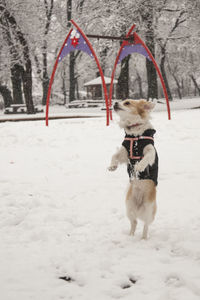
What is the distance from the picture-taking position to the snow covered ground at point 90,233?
253 centimetres

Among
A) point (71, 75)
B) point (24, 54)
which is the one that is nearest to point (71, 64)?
point (71, 75)

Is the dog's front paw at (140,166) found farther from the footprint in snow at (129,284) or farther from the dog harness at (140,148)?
the footprint in snow at (129,284)

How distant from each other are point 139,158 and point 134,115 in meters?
0.52

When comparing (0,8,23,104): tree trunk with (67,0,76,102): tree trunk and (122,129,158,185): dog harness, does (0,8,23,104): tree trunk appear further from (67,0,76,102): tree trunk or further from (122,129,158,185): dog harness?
(122,129,158,185): dog harness

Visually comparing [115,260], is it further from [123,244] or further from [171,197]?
[171,197]

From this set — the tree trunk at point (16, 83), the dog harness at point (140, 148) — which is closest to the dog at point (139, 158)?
the dog harness at point (140, 148)

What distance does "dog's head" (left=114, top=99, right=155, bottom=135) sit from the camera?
3404 mm

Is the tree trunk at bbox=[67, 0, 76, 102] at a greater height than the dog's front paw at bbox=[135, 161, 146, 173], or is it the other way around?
the tree trunk at bbox=[67, 0, 76, 102]

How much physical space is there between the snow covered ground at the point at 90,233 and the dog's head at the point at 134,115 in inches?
52.6

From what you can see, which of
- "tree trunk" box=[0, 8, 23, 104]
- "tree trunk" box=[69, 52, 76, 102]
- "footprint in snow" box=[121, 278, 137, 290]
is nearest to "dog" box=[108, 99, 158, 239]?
"footprint in snow" box=[121, 278, 137, 290]

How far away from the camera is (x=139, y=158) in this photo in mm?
3391

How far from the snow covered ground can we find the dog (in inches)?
15.2

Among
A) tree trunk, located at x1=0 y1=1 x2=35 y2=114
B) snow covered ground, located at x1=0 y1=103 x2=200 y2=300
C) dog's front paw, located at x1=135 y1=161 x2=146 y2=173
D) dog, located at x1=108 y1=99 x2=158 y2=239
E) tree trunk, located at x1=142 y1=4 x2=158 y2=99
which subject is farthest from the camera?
tree trunk, located at x1=142 y1=4 x2=158 y2=99

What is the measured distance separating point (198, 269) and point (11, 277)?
1774mm
